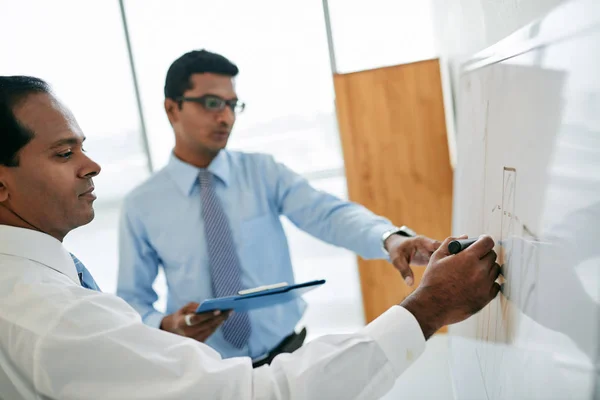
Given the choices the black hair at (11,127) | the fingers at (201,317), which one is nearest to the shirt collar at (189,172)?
the fingers at (201,317)

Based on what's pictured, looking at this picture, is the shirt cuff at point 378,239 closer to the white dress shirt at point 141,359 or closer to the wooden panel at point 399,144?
the white dress shirt at point 141,359

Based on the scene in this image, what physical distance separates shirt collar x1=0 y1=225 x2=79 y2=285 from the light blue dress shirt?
73cm

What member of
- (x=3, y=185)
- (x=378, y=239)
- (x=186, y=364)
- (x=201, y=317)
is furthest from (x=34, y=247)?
(x=378, y=239)

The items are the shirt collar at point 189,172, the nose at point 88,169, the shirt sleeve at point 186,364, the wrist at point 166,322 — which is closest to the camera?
the shirt sleeve at point 186,364

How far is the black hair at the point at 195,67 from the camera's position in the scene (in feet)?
6.47

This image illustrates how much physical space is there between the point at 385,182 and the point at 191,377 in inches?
79.2

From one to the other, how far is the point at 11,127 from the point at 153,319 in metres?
0.83

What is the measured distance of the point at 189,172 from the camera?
1.94m

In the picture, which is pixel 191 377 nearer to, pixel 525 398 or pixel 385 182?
pixel 525 398

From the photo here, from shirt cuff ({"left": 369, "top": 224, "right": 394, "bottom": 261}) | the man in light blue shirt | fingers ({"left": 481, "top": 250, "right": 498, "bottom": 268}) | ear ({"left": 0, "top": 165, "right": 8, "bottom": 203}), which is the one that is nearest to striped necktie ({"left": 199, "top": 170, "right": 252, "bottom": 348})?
the man in light blue shirt

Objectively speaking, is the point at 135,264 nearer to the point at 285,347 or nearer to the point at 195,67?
the point at 285,347

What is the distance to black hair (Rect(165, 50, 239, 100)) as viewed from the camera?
1.97 meters

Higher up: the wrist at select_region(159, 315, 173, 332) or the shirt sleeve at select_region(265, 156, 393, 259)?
the shirt sleeve at select_region(265, 156, 393, 259)

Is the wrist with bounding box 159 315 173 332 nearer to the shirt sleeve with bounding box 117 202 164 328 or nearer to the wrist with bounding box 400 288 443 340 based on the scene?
the shirt sleeve with bounding box 117 202 164 328
